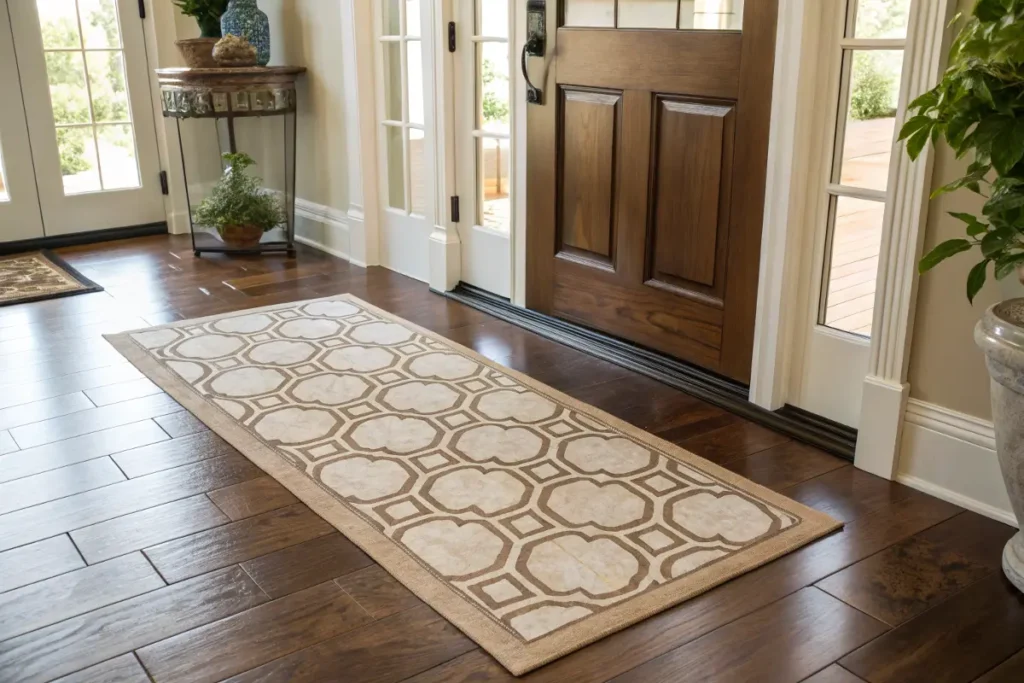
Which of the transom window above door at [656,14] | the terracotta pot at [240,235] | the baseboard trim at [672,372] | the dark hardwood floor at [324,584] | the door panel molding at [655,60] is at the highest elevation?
the transom window above door at [656,14]

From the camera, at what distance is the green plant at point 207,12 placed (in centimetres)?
438

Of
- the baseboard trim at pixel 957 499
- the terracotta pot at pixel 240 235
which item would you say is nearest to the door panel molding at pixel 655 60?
the baseboard trim at pixel 957 499

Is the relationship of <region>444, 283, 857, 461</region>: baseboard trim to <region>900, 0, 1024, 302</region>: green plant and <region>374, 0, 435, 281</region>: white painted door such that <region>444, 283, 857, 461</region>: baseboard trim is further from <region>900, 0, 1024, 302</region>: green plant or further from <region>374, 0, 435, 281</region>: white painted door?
<region>900, 0, 1024, 302</region>: green plant

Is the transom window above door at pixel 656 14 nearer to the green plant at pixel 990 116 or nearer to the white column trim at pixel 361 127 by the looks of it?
the green plant at pixel 990 116

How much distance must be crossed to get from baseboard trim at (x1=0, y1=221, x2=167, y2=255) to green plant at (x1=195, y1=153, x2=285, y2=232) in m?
0.62

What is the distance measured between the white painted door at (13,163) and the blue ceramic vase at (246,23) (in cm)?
103

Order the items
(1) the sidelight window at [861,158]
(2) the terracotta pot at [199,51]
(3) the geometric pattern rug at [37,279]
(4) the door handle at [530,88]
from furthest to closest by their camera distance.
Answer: (2) the terracotta pot at [199,51], (3) the geometric pattern rug at [37,279], (4) the door handle at [530,88], (1) the sidelight window at [861,158]

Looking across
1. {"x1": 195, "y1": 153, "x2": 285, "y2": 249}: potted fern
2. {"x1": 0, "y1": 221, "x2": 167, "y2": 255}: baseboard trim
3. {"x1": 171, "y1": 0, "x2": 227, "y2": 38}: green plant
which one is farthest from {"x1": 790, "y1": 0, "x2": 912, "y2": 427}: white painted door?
{"x1": 0, "y1": 221, "x2": 167, "y2": 255}: baseboard trim

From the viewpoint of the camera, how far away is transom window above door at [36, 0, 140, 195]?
461cm

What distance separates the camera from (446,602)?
1837mm

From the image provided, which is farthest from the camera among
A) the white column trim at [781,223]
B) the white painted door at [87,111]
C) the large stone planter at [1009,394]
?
the white painted door at [87,111]

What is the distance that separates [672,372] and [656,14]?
1.10 meters

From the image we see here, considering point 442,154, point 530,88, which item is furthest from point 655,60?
point 442,154

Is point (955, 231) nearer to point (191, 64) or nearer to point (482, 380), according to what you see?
point (482, 380)
